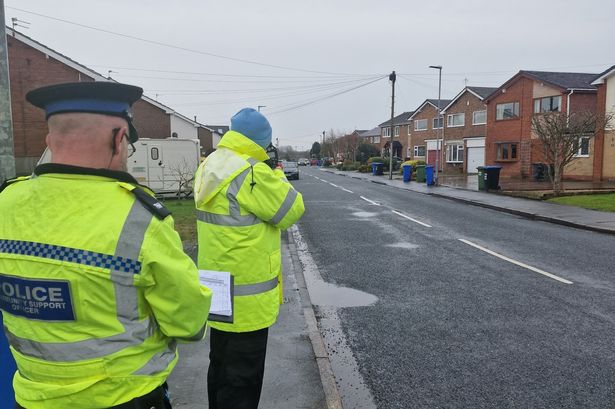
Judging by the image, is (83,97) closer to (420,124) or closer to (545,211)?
(545,211)

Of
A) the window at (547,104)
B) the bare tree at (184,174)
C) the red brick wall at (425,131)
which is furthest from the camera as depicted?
the red brick wall at (425,131)

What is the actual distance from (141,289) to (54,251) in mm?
313

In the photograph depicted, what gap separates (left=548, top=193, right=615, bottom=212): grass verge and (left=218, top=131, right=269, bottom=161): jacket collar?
654 inches

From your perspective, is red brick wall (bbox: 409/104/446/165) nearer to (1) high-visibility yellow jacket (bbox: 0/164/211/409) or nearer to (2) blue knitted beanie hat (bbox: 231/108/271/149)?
(2) blue knitted beanie hat (bbox: 231/108/271/149)

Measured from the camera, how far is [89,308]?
1.69 metres

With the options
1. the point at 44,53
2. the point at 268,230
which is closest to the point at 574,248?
the point at 268,230

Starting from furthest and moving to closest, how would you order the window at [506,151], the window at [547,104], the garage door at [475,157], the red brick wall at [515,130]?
the garage door at [475,157] < the window at [506,151] < the red brick wall at [515,130] < the window at [547,104]

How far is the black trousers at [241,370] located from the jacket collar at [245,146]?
1106 mm

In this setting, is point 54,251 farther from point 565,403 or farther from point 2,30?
point 565,403

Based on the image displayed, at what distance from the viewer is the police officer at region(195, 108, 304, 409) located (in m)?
3.03

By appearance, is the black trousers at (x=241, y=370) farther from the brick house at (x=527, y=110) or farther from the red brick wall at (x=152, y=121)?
the red brick wall at (x=152, y=121)

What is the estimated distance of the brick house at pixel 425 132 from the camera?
56.7m

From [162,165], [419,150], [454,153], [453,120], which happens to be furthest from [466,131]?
[162,165]

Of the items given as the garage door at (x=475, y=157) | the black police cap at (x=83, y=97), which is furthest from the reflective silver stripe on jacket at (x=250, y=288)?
the garage door at (x=475, y=157)
